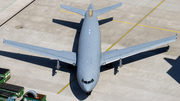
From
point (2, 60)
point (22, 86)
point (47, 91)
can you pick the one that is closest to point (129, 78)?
point (47, 91)

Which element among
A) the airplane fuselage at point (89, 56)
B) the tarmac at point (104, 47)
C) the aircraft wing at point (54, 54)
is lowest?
the tarmac at point (104, 47)

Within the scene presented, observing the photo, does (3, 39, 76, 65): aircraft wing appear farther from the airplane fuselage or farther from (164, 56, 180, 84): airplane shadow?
(164, 56, 180, 84): airplane shadow

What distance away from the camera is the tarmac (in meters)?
41.7

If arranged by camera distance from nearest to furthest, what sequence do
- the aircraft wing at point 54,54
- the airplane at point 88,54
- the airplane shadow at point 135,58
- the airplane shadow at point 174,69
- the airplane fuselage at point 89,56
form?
the airplane fuselage at point 89,56
the airplane at point 88,54
the aircraft wing at point 54,54
the airplane shadow at point 174,69
the airplane shadow at point 135,58

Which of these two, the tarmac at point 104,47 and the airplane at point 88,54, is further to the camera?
the tarmac at point 104,47

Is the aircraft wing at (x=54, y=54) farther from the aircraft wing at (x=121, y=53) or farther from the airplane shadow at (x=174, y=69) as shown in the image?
the airplane shadow at (x=174, y=69)

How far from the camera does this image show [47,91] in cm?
4138

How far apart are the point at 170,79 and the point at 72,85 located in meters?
16.1

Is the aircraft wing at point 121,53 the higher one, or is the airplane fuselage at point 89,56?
the airplane fuselage at point 89,56

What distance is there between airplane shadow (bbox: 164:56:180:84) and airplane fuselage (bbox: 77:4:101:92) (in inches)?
509

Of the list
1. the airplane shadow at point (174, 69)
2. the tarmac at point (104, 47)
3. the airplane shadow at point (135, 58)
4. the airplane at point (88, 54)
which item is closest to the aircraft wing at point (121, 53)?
the airplane at point (88, 54)

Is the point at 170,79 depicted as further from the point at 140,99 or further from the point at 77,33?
the point at 77,33

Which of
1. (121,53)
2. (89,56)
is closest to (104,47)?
(121,53)

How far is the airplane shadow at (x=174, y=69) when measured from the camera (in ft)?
146
